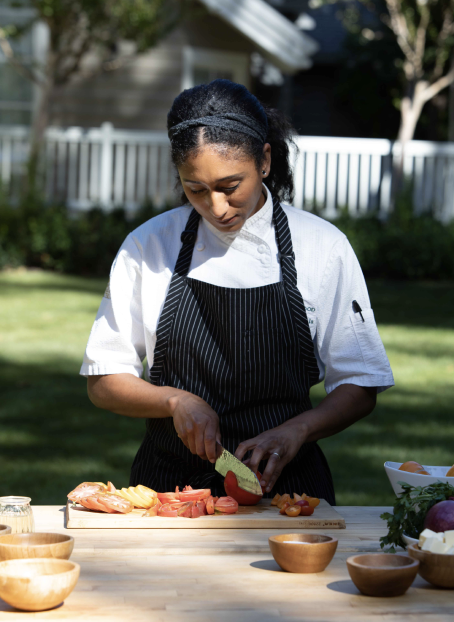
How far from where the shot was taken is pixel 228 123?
2.14 meters

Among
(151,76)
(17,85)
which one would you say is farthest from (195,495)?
(17,85)

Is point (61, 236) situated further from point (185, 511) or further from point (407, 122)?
point (185, 511)

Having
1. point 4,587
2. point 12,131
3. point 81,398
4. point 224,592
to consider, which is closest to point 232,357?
point 224,592

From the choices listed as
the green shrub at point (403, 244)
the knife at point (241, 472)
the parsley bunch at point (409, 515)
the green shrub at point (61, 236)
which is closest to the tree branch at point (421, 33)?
the green shrub at point (403, 244)

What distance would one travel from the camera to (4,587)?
1.33 metres

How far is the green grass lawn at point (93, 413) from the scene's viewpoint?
450 centimetres

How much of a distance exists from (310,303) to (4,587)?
50.0 inches

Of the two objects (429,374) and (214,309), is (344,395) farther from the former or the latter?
(429,374)

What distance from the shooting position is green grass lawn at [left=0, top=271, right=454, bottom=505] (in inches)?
177

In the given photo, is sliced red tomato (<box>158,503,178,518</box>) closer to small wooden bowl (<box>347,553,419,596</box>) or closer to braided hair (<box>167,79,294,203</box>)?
small wooden bowl (<box>347,553,419,596</box>)

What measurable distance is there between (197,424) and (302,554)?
588 millimetres

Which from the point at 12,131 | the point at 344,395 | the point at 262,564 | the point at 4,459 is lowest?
the point at 4,459

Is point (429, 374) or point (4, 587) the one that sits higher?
point (4, 587)

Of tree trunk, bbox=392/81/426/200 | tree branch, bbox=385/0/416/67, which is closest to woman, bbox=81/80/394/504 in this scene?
tree trunk, bbox=392/81/426/200
